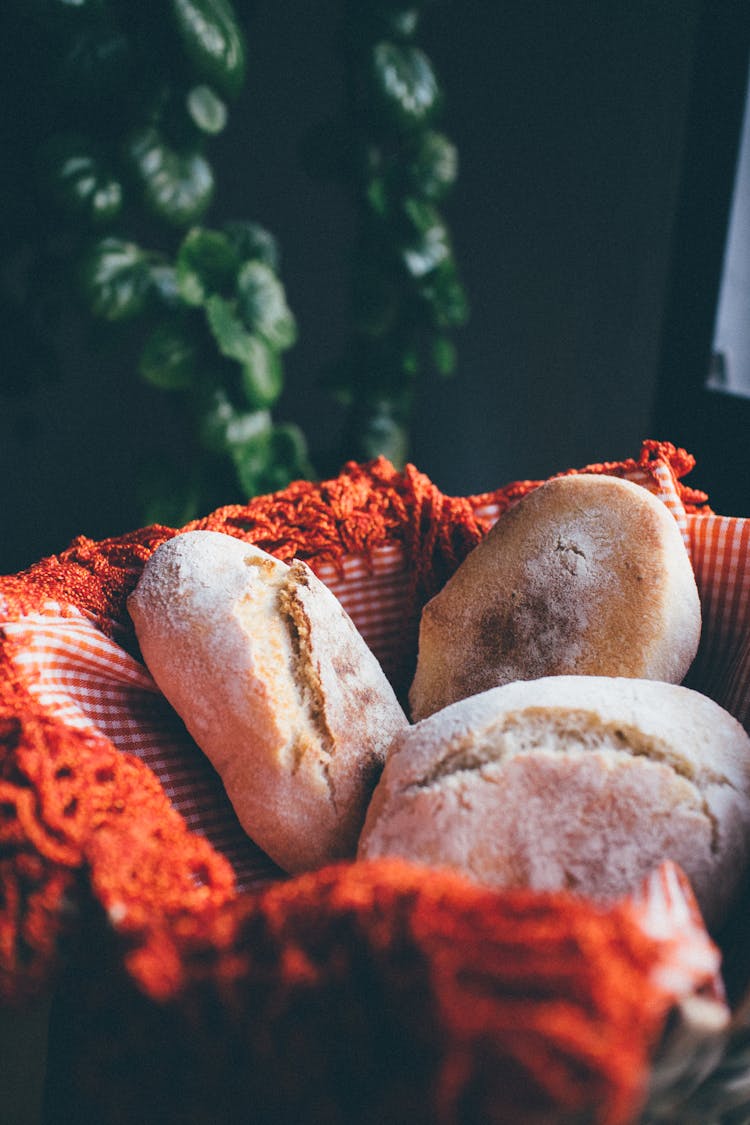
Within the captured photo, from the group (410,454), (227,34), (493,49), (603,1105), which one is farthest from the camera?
(410,454)

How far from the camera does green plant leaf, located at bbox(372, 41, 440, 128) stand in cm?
177

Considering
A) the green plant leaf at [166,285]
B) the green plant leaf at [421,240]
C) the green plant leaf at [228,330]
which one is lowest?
the green plant leaf at [228,330]

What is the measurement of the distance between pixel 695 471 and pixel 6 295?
1.46 meters

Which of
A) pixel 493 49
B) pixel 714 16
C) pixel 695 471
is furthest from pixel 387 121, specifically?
pixel 695 471

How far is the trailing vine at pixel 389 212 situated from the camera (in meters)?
1.79

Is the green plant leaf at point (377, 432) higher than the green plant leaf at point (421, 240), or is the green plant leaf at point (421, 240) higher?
the green plant leaf at point (421, 240)

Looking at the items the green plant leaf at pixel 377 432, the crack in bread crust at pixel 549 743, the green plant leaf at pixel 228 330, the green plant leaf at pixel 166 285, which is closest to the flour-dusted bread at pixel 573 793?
the crack in bread crust at pixel 549 743

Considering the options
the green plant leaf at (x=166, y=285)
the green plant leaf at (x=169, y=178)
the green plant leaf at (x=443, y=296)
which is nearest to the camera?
the green plant leaf at (x=169, y=178)

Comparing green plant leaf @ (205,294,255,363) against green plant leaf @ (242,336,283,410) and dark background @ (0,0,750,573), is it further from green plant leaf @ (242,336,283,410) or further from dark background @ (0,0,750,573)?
dark background @ (0,0,750,573)

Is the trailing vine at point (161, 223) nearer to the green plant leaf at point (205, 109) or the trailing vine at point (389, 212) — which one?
the green plant leaf at point (205, 109)

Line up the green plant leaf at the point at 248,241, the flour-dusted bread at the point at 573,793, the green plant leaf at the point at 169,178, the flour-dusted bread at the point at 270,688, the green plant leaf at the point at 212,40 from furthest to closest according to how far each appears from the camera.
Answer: the green plant leaf at the point at 248,241 → the green plant leaf at the point at 169,178 → the green plant leaf at the point at 212,40 → the flour-dusted bread at the point at 270,688 → the flour-dusted bread at the point at 573,793

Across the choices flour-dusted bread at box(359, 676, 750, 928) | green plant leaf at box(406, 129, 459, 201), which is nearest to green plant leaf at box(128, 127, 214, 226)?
green plant leaf at box(406, 129, 459, 201)

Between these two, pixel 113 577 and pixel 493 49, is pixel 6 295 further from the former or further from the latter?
pixel 493 49

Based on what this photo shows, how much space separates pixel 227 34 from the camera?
1.45 meters
